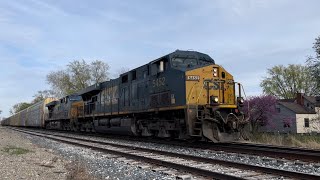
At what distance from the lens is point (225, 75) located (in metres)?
13.5

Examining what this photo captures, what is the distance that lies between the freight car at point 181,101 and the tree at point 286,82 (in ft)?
174

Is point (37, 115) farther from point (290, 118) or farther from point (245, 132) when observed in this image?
point (245, 132)

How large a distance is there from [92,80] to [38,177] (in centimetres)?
6011

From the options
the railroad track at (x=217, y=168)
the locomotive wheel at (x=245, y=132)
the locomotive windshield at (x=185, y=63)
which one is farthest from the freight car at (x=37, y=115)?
the railroad track at (x=217, y=168)

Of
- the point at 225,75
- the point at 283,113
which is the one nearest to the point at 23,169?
the point at 225,75

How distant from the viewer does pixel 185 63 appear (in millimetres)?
13742

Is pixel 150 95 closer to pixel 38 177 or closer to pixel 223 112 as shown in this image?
pixel 223 112

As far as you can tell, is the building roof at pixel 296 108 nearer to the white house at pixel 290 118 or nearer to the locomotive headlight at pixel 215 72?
the white house at pixel 290 118

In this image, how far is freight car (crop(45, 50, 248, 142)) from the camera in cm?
1206

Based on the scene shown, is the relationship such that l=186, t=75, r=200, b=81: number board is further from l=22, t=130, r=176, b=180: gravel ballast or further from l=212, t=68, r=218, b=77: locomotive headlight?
l=22, t=130, r=176, b=180: gravel ballast

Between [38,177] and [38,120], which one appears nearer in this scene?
[38,177]

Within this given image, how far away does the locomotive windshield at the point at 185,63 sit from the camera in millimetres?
13472

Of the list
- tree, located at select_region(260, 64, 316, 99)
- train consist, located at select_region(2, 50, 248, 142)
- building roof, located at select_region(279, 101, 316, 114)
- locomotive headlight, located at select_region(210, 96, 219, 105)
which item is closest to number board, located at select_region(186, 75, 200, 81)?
train consist, located at select_region(2, 50, 248, 142)

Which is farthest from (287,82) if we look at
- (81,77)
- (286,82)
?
(81,77)
